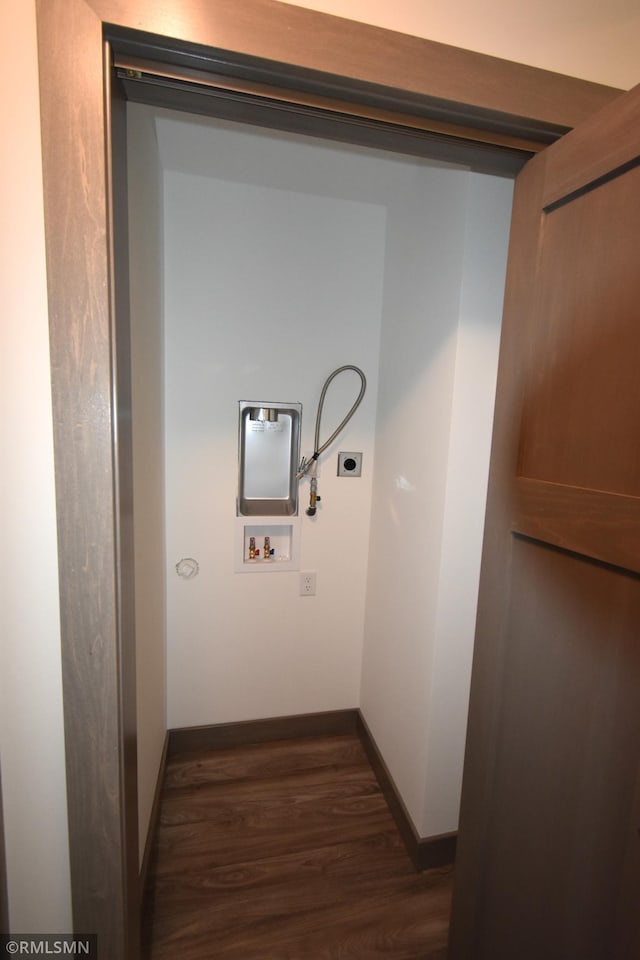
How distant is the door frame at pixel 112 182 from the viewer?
595 mm

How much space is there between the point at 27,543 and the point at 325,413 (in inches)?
51.9

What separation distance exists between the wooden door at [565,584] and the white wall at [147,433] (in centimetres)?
93

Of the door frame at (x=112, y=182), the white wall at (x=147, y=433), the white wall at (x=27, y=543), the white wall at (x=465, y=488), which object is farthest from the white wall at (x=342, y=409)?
the white wall at (x=27, y=543)

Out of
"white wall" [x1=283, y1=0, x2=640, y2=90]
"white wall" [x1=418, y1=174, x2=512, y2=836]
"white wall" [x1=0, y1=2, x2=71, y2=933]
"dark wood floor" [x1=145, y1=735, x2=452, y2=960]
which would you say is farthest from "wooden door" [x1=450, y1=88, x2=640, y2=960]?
"white wall" [x1=0, y1=2, x2=71, y2=933]

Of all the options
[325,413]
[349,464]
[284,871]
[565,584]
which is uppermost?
[325,413]

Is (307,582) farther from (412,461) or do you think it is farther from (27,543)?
(27,543)

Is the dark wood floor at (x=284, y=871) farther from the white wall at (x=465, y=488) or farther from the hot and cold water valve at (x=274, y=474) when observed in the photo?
the hot and cold water valve at (x=274, y=474)

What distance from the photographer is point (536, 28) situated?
0.72 m

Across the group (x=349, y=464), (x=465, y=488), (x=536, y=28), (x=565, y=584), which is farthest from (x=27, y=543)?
(x=349, y=464)

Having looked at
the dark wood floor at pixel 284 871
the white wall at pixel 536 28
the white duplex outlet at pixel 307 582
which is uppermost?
the white wall at pixel 536 28

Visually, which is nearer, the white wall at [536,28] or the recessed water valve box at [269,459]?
the white wall at [536,28]

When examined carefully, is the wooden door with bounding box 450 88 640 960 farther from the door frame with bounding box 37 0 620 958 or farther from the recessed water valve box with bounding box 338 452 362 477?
the recessed water valve box with bounding box 338 452 362 477

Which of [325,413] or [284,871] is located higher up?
[325,413]

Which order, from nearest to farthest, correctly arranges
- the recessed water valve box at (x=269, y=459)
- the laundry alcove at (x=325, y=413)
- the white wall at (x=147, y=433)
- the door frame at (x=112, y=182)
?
the door frame at (x=112, y=182)
the white wall at (x=147, y=433)
the laundry alcove at (x=325, y=413)
the recessed water valve box at (x=269, y=459)
